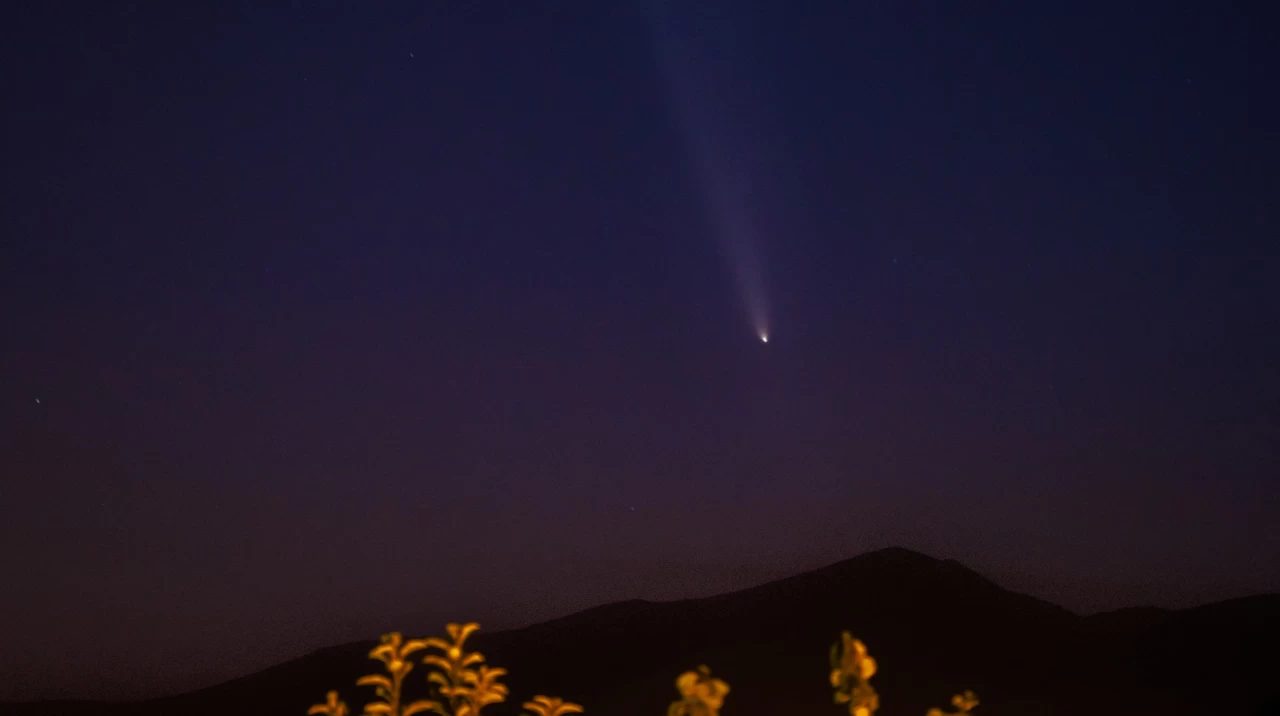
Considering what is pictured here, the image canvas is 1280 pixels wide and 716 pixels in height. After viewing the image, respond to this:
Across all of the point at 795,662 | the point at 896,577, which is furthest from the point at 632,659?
the point at 896,577

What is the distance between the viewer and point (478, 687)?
12.4 feet

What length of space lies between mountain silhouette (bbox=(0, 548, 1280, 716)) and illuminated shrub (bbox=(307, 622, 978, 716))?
23.6 metres

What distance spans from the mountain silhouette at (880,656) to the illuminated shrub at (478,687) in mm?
23617

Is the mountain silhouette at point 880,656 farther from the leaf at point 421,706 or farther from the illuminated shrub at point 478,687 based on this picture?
the leaf at point 421,706

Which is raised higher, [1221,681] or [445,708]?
[445,708]

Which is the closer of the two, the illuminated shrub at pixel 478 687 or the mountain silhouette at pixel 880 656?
the illuminated shrub at pixel 478 687

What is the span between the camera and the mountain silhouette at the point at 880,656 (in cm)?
3083

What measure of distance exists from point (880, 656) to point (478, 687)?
40.4 metres

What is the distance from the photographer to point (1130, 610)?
48.5 metres

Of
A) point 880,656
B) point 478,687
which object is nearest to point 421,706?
point 478,687

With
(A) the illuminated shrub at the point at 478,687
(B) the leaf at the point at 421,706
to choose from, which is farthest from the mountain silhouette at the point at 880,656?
(B) the leaf at the point at 421,706

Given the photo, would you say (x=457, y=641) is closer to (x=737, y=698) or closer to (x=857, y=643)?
(x=857, y=643)

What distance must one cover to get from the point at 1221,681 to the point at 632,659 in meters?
27.2

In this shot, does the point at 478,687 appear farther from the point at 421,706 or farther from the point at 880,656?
the point at 880,656
